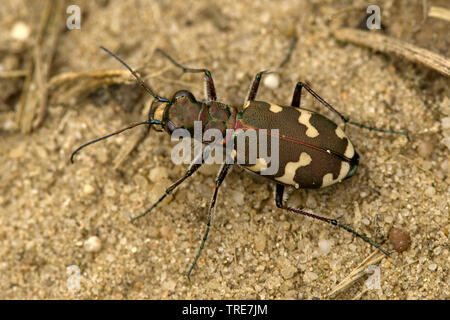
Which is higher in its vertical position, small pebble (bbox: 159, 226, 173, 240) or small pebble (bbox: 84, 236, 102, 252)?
small pebble (bbox: 159, 226, 173, 240)

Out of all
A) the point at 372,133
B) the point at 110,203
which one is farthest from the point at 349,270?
the point at 110,203

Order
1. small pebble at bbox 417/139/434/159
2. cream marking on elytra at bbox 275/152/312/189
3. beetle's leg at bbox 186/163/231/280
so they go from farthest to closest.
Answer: small pebble at bbox 417/139/434/159
beetle's leg at bbox 186/163/231/280
cream marking on elytra at bbox 275/152/312/189

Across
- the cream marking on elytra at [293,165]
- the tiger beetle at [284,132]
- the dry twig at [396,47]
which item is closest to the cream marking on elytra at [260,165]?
the tiger beetle at [284,132]

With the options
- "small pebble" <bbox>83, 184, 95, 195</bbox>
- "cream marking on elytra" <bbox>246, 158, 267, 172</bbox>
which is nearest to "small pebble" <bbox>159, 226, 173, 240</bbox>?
"small pebble" <bbox>83, 184, 95, 195</bbox>

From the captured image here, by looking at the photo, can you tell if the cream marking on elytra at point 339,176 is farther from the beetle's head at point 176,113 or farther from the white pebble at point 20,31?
the white pebble at point 20,31

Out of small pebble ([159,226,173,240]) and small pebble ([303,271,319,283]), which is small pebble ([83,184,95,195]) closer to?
small pebble ([159,226,173,240])

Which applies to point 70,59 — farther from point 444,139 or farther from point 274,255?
point 444,139

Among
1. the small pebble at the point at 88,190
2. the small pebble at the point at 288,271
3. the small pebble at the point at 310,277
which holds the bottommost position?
the small pebble at the point at 310,277
